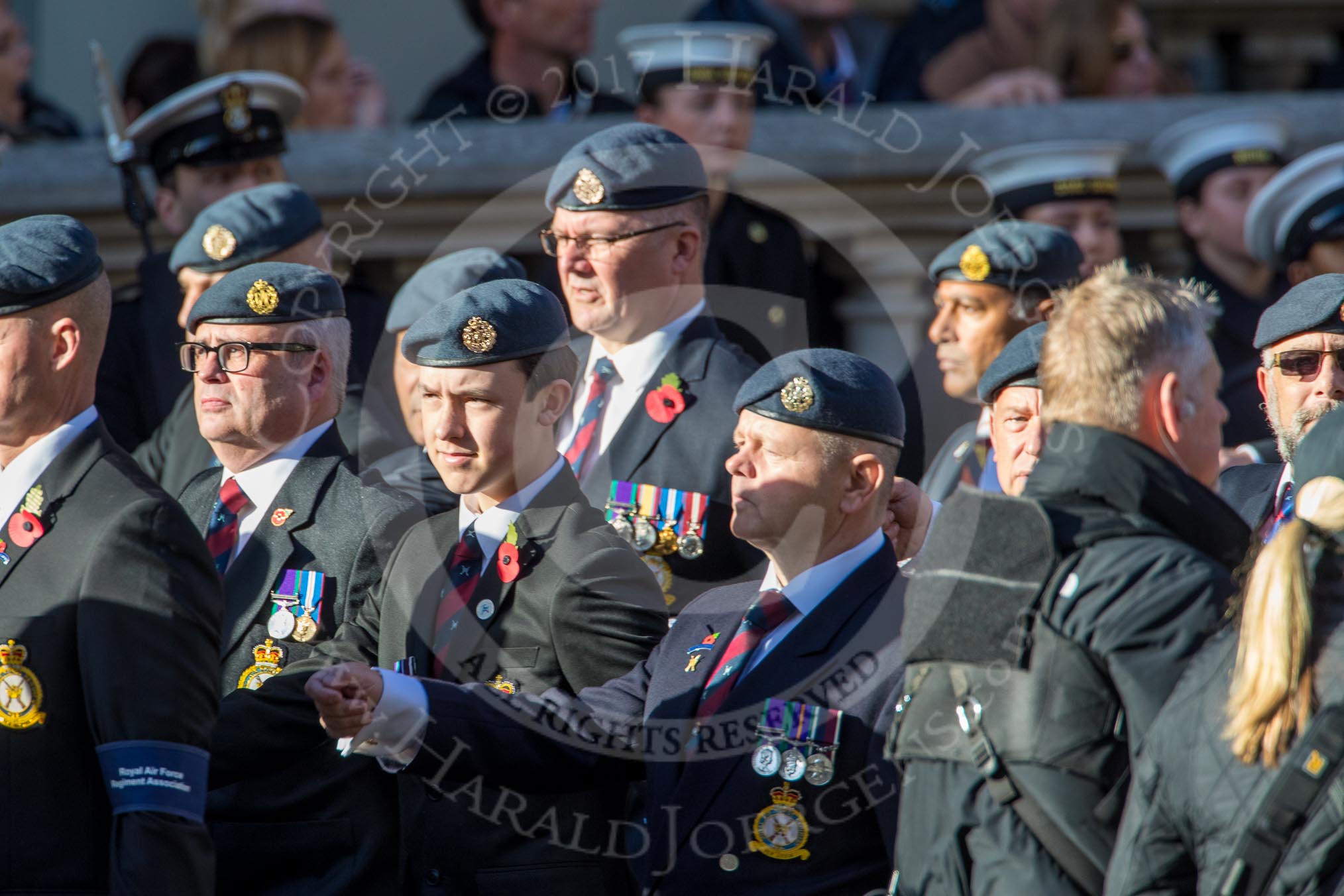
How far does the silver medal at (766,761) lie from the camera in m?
3.52

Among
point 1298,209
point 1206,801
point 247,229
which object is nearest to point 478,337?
point 247,229

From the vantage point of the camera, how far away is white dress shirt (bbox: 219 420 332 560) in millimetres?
4168

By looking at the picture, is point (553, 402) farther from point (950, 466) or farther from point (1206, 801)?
point (1206, 801)

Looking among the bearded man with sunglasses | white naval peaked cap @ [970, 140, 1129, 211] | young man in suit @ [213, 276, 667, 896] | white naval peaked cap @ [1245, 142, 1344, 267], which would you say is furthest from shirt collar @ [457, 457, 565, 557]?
white naval peaked cap @ [1245, 142, 1344, 267]

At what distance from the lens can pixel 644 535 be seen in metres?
4.53

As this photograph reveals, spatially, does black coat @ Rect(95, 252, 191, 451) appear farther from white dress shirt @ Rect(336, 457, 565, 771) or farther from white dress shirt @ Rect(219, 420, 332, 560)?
white dress shirt @ Rect(336, 457, 565, 771)

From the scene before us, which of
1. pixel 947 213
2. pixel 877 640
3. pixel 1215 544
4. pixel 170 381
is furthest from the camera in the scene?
pixel 947 213

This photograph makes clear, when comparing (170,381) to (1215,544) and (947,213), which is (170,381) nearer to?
(947,213)

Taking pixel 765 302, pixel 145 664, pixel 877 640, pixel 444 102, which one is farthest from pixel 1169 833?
pixel 444 102

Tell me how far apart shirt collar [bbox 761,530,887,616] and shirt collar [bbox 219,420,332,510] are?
1157 millimetres

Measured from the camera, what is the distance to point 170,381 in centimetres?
550

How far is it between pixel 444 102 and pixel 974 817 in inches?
184

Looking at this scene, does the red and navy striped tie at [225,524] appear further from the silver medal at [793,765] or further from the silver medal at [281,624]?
the silver medal at [793,765]

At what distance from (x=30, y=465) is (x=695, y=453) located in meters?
1.67
